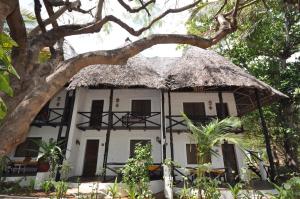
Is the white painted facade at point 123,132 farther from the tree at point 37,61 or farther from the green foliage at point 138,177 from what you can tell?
the tree at point 37,61

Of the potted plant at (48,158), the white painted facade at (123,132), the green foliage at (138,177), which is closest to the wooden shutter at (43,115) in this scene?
the white painted facade at (123,132)

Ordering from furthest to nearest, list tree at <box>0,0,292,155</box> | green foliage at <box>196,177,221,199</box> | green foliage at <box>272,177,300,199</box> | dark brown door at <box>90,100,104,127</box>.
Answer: dark brown door at <box>90,100,104,127</box> → green foliage at <box>196,177,221,199</box> → green foliage at <box>272,177,300,199</box> → tree at <box>0,0,292,155</box>

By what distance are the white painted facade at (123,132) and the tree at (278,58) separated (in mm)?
2963

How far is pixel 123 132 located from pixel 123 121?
0.76m

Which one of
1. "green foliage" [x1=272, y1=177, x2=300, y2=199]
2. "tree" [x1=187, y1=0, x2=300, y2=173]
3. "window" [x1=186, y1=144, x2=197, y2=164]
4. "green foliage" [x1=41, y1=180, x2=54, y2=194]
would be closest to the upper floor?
A: "window" [x1=186, y1=144, x2=197, y2=164]

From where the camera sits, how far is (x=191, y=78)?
10148mm

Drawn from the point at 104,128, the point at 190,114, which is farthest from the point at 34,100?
the point at 190,114

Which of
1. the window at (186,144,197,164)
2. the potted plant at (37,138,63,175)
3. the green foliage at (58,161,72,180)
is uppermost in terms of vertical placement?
the window at (186,144,197,164)

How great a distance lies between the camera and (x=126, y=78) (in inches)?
421

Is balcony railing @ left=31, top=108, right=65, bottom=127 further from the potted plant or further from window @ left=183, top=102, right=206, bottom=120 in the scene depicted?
window @ left=183, top=102, right=206, bottom=120

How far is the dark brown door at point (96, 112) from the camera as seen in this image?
12047mm

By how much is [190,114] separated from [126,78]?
3.84 m

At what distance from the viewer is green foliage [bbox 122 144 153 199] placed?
592cm

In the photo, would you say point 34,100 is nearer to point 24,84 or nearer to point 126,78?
point 24,84
